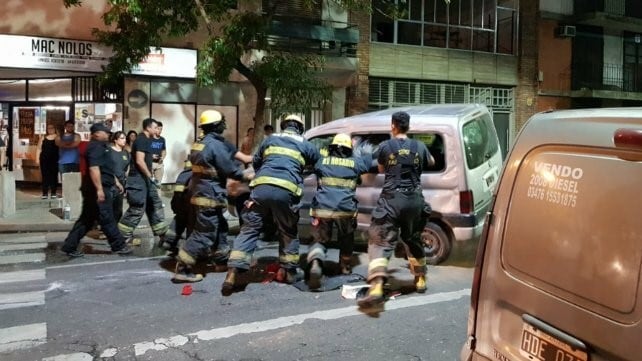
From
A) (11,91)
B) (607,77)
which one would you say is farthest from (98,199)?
(607,77)

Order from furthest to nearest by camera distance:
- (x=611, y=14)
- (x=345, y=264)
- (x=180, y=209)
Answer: (x=611, y=14)
(x=180, y=209)
(x=345, y=264)

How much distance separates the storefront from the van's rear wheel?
870 centimetres

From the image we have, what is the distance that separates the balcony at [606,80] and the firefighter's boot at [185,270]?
18788 millimetres

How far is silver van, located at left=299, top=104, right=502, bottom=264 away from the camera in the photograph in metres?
7.00

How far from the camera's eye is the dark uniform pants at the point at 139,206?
8.04 meters

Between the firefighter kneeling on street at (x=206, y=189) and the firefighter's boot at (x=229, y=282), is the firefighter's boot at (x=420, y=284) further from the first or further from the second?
the firefighter kneeling on street at (x=206, y=189)

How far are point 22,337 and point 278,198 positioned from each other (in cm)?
246

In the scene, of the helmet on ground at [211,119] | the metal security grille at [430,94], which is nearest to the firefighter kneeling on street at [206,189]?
the helmet on ground at [211,119]

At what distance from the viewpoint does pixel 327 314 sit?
5.24m

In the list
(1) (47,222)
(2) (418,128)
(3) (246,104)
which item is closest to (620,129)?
(2) (418,128)

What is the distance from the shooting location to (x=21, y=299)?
18.7 feet

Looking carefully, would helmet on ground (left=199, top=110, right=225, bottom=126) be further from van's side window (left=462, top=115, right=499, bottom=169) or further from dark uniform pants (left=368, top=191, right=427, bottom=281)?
van's side window (left=462, top=115, right=499, bottom=169)

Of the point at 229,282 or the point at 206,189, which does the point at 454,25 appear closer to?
the point at 206,189

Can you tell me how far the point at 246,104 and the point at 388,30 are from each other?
5418mm
